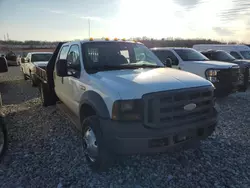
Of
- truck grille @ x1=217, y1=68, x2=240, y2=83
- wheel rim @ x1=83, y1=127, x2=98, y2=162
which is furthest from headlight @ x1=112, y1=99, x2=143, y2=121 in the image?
truck grille @ x1=217, y1=68, x2=240, y2=83

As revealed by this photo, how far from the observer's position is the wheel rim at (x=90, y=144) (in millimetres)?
3201

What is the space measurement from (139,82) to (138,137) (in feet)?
2.41

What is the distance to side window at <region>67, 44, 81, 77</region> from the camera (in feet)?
13.1

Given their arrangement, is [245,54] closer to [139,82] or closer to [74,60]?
[74,60]

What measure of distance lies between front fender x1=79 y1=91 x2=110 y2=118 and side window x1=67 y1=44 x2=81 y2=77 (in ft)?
2.29

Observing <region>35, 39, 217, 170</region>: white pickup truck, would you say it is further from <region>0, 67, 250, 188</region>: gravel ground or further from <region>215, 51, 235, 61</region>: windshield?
<region>215, 51, 235, 61</region>: windshield

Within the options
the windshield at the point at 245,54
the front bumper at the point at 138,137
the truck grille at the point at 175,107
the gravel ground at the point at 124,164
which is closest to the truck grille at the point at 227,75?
the gravel ground at the point at 124,164

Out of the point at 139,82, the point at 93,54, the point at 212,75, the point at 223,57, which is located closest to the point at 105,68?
the point at 93,54

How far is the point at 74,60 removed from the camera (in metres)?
4.33

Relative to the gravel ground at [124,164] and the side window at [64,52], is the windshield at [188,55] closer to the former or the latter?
the gravel ground at [124,164]

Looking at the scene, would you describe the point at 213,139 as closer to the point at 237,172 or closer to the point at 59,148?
the point at 237,172

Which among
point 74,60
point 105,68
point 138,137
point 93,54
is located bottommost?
point 138,137

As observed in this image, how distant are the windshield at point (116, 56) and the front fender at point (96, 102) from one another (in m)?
0.66

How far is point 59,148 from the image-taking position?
4.18 metres
